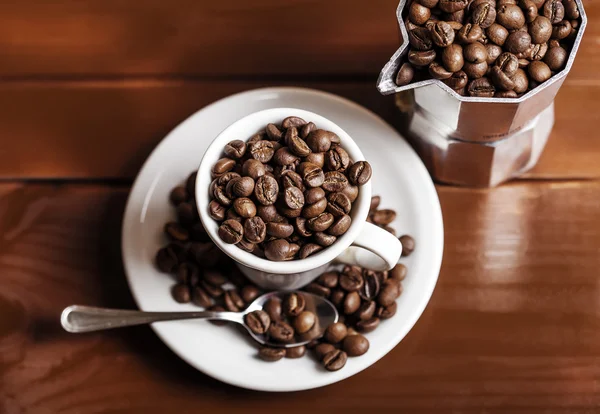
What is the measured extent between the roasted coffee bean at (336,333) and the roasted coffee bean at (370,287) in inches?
2.5

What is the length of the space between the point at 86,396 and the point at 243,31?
28.3 inches

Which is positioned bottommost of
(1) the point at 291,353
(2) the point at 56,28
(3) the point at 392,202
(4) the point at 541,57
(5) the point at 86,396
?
(5) the point at 86,396

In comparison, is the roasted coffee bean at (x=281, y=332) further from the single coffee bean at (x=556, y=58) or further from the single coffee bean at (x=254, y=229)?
the single coffee bean at (x=556, y=58)

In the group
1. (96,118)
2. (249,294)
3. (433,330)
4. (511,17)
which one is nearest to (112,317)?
(249,294)

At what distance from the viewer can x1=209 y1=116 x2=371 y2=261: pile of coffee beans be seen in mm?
874

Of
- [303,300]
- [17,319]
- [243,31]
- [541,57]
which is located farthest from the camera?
[243,31]

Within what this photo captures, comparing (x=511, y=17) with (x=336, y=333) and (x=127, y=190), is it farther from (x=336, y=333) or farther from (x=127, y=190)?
(x=127, y=190)

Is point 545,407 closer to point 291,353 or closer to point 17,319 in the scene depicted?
point 291,353

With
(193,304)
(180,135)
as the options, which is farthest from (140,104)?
(193,304)

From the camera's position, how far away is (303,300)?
1.08 meters

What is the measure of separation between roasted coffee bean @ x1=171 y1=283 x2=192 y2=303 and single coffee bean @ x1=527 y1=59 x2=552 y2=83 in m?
0.62

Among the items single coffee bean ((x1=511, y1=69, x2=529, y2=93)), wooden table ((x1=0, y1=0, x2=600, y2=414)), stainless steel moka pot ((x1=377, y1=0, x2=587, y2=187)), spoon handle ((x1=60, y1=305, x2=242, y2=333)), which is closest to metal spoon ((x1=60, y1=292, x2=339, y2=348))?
spoon handle ((x1=60, y1=305, x2=242, y2=333))

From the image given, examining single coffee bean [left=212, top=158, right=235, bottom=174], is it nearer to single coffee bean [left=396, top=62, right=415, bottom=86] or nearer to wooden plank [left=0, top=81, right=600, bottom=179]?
single coffee bean [left=396, top=62, right=415, bottom=86]

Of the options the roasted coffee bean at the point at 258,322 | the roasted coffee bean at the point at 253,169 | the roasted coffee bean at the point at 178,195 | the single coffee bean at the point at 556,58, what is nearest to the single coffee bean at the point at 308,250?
the roasted coffee bean at the point at 253,169
